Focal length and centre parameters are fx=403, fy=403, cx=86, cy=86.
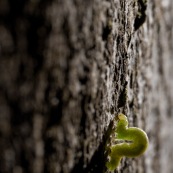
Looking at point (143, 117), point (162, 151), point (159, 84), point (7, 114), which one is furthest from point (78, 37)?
point (162, 151)

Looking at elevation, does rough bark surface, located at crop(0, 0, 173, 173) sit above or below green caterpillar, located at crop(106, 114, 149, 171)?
above

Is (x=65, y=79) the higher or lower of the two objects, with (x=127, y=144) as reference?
higher

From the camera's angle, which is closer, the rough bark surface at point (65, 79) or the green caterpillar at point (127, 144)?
the rough bark surface at point (65, 79)

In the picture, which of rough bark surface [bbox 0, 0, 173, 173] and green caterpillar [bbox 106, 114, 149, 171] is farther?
green caterpillar [bbox 106, 114, 149, 171]

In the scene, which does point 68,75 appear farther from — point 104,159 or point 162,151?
point 162,151

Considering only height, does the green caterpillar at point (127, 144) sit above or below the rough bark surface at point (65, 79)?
below
